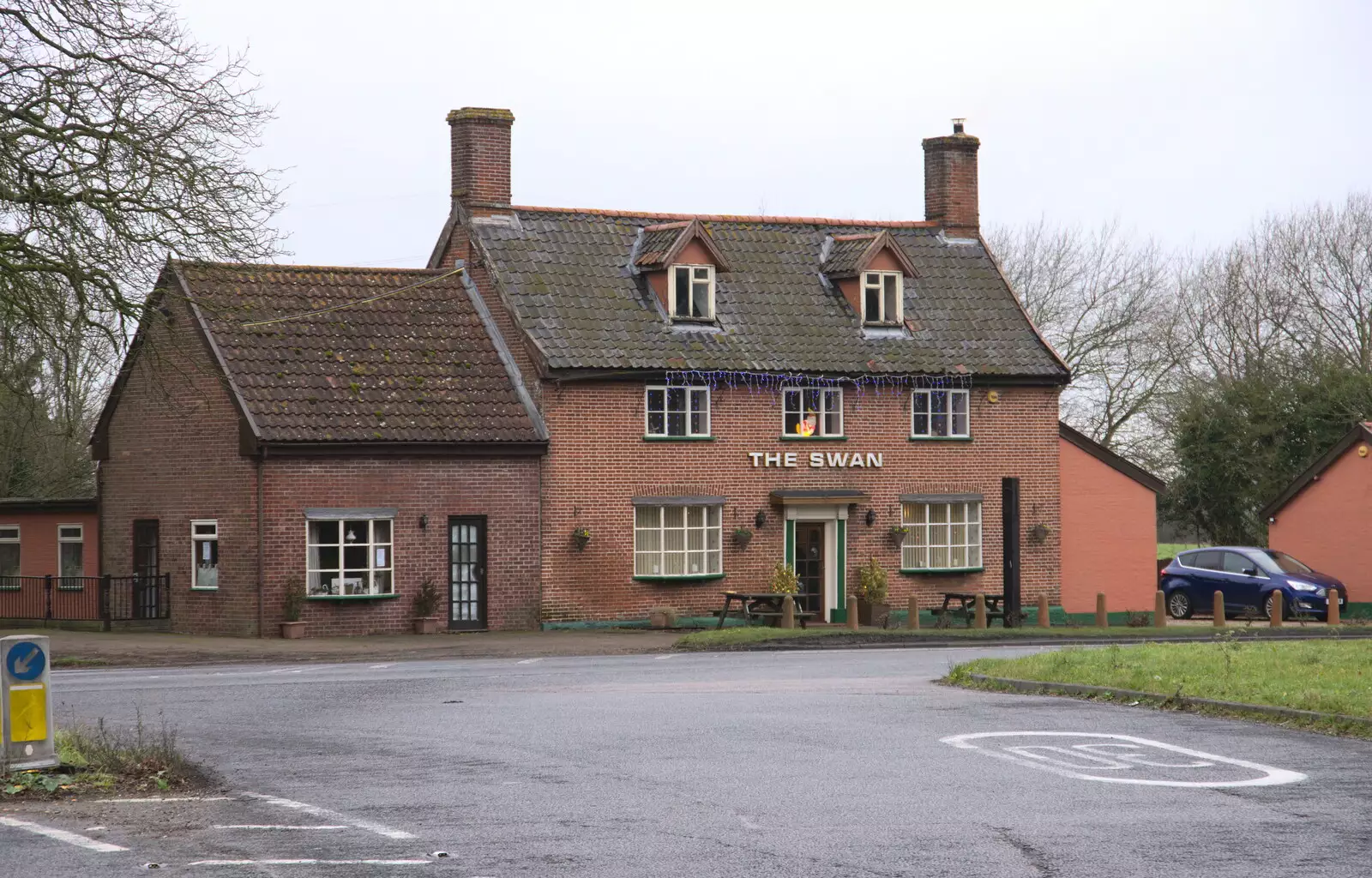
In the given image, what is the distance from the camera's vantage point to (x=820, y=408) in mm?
37531

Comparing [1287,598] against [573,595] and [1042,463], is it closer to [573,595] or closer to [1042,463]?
[1042,463]

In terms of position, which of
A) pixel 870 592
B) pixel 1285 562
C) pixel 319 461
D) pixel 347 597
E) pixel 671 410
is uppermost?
pixel 671 410

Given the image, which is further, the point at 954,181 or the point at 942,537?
the point at 954,181

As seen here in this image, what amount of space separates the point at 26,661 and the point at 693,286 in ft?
82.4

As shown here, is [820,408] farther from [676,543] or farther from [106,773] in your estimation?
[106,773]

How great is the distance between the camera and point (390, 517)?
1313 inches

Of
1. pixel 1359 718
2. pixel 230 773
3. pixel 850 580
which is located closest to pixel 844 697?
pixel 1359 718

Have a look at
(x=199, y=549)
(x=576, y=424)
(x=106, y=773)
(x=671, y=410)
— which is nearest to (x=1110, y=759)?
(x=106, y=773)

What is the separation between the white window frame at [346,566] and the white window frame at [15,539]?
9.77 m

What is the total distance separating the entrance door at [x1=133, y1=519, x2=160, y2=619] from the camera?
115ft

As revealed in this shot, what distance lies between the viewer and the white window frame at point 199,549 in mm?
33344

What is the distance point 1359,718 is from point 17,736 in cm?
Answer: 1140

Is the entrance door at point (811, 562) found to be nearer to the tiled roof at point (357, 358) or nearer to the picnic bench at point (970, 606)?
the picnic bench at point (970, 606)

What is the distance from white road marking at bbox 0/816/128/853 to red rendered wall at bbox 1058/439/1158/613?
3133 cm
